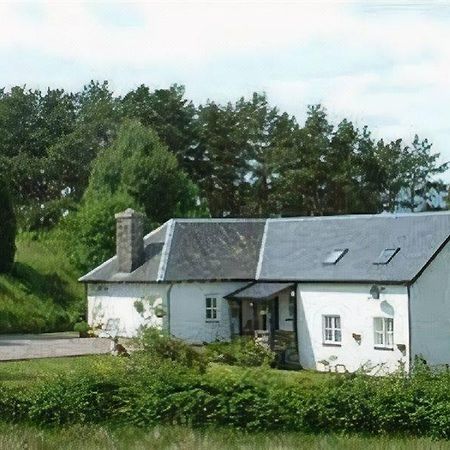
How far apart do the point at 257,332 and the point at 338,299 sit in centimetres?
370

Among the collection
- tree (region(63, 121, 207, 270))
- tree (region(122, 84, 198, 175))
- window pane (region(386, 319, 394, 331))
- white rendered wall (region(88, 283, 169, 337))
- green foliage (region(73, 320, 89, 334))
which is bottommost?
green foliage (region(73, 320, 89, 334))

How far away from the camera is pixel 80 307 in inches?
1853

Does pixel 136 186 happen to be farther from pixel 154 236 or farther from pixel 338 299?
pixel 338 299

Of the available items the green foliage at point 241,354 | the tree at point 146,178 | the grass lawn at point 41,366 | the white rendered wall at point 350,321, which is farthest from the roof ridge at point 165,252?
the tree at point 146,178

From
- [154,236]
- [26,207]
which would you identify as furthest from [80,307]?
Result: [26,207]

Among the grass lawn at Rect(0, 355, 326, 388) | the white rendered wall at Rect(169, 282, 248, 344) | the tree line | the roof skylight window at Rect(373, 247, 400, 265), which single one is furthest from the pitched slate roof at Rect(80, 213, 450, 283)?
the tree line

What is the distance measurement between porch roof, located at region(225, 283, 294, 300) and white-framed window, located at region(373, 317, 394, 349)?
4.27 m

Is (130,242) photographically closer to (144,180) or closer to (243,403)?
(144,180)

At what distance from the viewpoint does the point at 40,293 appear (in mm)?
47594

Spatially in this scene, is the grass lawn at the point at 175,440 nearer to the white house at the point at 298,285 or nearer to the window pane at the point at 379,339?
the white house at the point at 298,285

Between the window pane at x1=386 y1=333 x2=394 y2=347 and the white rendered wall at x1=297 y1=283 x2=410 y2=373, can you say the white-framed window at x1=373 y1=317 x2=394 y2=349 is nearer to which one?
the window pane at x1=386 y1=333 x2=394 y2=347

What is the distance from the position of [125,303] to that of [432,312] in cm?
1296

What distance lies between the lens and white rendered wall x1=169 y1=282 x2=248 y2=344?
127 ft

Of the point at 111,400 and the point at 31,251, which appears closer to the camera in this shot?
the point at 111,400
